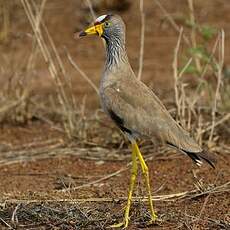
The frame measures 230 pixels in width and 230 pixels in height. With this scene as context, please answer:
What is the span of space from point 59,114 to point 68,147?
986mm

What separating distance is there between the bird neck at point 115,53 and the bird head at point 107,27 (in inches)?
1.4

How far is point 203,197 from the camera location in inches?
221

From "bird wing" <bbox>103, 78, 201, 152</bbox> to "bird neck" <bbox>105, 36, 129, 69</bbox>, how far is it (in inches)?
9.1

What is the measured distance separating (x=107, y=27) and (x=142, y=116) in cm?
68

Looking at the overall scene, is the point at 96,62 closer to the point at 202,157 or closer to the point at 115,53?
the point at 115,53

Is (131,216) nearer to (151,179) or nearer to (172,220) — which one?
(172,220)

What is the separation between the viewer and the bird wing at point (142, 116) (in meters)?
5.07

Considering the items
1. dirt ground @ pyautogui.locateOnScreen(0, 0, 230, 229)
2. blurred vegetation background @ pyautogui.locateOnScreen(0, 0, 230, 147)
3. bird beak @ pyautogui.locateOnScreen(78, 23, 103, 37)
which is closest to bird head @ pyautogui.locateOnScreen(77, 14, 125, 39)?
bird beak @ pyautogui.locateOnScreen(78, 23, 103, 37)

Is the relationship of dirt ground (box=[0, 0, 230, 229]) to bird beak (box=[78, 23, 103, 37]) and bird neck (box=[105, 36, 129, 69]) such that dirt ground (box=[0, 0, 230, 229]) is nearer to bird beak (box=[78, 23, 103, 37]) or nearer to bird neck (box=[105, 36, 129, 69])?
bird neck (box=[105, 36, 129, 69])

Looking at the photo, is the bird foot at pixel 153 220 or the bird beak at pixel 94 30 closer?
the bird foot at pixel 153 220

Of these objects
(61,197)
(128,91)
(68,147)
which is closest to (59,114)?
(68,147)

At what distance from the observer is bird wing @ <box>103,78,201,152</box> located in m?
5.07

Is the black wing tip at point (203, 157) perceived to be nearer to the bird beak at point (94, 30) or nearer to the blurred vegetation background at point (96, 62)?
the bird beak at point (94, 30)

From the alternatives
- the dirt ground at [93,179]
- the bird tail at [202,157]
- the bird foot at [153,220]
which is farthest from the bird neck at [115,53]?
the bird foot at [153,220]
